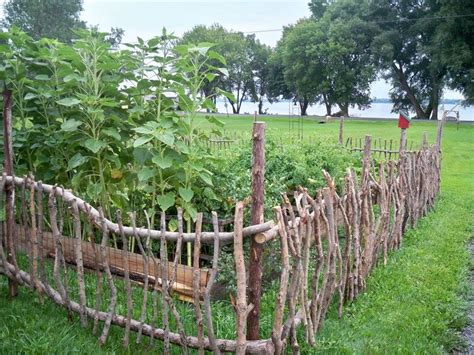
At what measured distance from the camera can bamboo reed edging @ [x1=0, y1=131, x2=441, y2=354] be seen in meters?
2.51

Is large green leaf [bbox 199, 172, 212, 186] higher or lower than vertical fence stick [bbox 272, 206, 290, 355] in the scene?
higher

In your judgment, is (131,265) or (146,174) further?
(131,265)

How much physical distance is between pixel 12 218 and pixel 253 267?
192cm

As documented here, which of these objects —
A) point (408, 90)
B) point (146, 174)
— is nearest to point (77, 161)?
point (146, 174)

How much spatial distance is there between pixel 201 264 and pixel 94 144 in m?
1.31

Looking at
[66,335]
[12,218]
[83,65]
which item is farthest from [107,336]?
[83,65]

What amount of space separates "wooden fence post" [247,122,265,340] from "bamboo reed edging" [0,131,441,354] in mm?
63

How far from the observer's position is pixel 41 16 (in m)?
32.6

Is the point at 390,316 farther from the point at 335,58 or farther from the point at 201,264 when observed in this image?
the point at 335,58

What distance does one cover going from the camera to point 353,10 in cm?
3391

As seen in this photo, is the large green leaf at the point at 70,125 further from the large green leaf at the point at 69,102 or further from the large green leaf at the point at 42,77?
the large green leaf at the point at 42,77

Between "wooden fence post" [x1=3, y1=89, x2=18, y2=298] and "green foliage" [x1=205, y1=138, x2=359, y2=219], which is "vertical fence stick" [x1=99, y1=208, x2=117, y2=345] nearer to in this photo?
"wooden fence post" [x1=3, y1=89, x2=18, y2=298]

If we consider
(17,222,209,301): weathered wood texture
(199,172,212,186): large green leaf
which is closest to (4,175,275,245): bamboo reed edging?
(17,222,209,301): weathered wood texture

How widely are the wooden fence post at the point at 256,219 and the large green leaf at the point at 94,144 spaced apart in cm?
149
